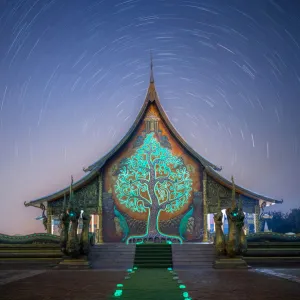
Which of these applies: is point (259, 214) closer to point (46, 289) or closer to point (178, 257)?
point (178, 257)

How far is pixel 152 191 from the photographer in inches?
830

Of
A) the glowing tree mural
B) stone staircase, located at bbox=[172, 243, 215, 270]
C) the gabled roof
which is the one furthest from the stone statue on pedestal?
the glowing tree mural

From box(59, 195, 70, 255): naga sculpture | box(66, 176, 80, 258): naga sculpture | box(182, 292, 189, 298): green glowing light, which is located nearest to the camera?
box(182, 292, 189, 298): green glowing light

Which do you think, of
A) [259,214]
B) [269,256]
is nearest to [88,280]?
[269,256]

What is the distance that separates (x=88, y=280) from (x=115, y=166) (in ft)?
36.4

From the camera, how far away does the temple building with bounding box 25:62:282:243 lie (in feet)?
67.8

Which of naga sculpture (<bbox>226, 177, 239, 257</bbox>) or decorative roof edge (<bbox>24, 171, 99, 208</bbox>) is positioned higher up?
decorative roof edge (<bbox>24, 171, 99, 208</bbox>)

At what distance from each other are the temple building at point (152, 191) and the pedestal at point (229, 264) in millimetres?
5585

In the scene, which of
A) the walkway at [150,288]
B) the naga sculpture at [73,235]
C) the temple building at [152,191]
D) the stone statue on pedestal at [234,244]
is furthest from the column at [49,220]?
the walkway at [150,288]

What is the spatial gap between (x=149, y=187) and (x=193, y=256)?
5.46 metres

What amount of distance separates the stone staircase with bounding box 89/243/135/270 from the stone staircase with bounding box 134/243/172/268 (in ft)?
0.84

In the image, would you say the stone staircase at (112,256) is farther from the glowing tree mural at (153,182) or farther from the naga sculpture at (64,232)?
the glowing tree mural at (153,182)

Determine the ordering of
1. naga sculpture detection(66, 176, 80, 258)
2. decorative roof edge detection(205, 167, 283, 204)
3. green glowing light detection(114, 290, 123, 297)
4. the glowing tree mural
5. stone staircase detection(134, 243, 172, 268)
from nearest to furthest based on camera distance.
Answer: green glowing light detection(114, 290, 123, 297)
naga sculpture detection(66, 176, 80, 258)
stone staircase detection(134, 243, 172, 268)
decorative roof edge detection(205, 167, 283, 204)
the glowing tree mural

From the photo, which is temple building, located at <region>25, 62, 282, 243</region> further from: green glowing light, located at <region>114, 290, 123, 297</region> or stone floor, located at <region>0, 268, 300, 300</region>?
green glowing light, located at <region>114, 290, 123, 297</region>
